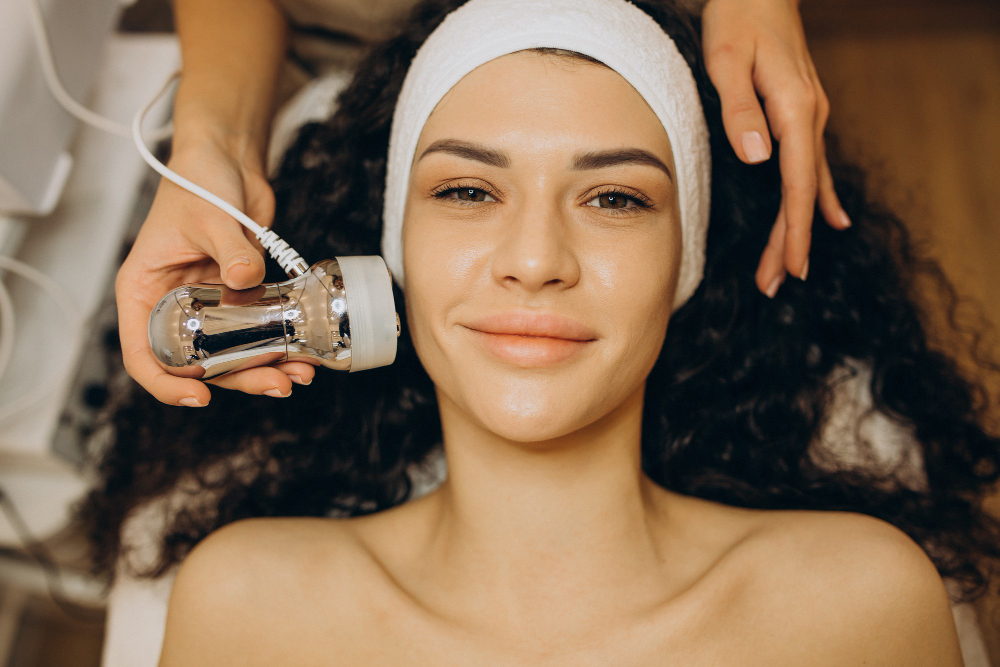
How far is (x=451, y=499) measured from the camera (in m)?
1.43

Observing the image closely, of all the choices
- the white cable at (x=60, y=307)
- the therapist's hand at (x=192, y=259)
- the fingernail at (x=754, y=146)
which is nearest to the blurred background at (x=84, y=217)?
the white cable at (x=60, y=307)

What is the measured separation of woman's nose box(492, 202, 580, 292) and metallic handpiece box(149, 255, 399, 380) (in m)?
0.20

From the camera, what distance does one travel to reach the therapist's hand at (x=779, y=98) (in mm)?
1289

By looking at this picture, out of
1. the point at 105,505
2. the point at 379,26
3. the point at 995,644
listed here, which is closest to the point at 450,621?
the point at 105,505

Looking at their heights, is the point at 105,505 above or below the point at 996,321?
below

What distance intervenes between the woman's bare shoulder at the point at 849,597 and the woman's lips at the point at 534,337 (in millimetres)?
559

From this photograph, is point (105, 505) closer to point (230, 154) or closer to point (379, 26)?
point (230, 154)

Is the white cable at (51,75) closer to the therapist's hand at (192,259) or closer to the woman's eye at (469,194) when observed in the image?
the therapist's hand at (192,259)

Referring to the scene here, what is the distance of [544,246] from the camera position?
1.10 metres

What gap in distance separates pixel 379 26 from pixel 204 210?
0.93 m

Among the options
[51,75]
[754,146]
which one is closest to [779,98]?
[754,146]

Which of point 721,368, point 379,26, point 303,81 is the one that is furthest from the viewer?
point 303,81

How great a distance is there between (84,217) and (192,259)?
0.75m

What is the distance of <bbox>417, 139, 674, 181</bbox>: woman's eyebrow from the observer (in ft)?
3.78
